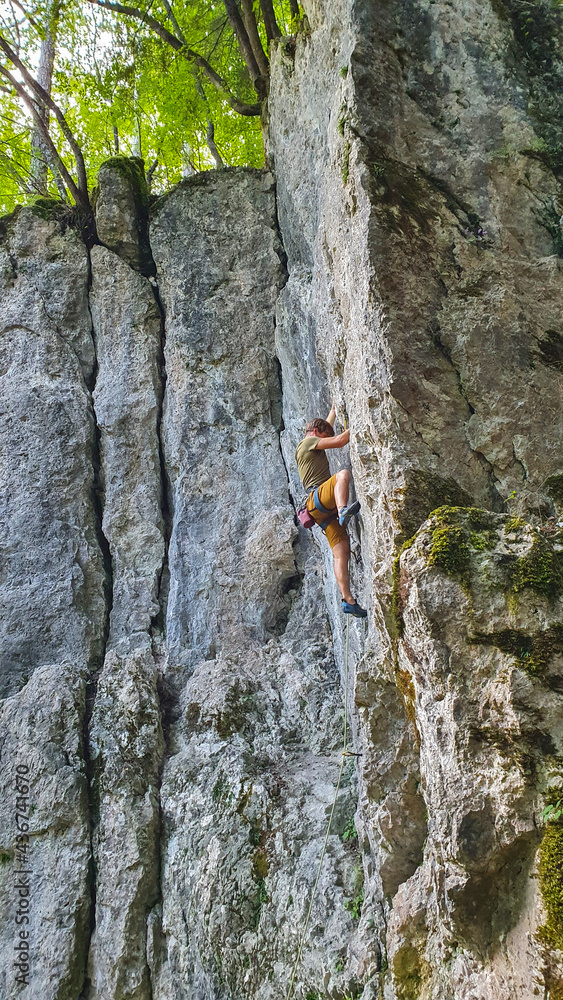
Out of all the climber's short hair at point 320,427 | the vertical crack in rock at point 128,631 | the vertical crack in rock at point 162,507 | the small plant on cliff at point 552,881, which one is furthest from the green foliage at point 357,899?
the climber's short hair at point 320,427

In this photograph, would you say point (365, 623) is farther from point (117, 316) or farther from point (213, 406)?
point (117, 316)

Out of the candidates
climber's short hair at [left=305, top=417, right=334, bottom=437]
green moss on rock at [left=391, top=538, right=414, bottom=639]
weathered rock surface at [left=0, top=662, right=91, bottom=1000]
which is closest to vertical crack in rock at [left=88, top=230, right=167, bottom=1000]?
weathered rock surface at [left=0, top=662, right=91, bottom=1000]

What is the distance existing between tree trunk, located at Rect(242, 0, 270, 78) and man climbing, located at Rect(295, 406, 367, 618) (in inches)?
298

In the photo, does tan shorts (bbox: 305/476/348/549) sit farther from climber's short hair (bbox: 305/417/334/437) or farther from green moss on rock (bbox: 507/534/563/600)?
green moss on rock (bbox: 507/534/563/600)

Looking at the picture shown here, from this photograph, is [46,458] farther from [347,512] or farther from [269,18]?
[269,18]

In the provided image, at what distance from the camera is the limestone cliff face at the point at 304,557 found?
4445mm

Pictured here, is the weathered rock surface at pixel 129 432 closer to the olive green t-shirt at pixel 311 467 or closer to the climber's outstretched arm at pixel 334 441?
the olive green t-shirt at pixel 311 467

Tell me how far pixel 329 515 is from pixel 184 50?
10260 mm

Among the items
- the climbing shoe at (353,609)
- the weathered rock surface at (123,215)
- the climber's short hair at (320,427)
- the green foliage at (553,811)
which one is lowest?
the green foliage at (553,811)

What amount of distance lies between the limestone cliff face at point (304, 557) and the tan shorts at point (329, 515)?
11.8 inches

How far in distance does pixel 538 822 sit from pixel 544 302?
4.55 meters

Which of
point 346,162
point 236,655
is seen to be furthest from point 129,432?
point 346,162

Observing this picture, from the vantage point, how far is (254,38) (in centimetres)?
1195

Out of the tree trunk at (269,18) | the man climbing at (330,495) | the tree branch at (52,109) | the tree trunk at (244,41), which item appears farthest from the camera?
the tree branch at (52,109)
